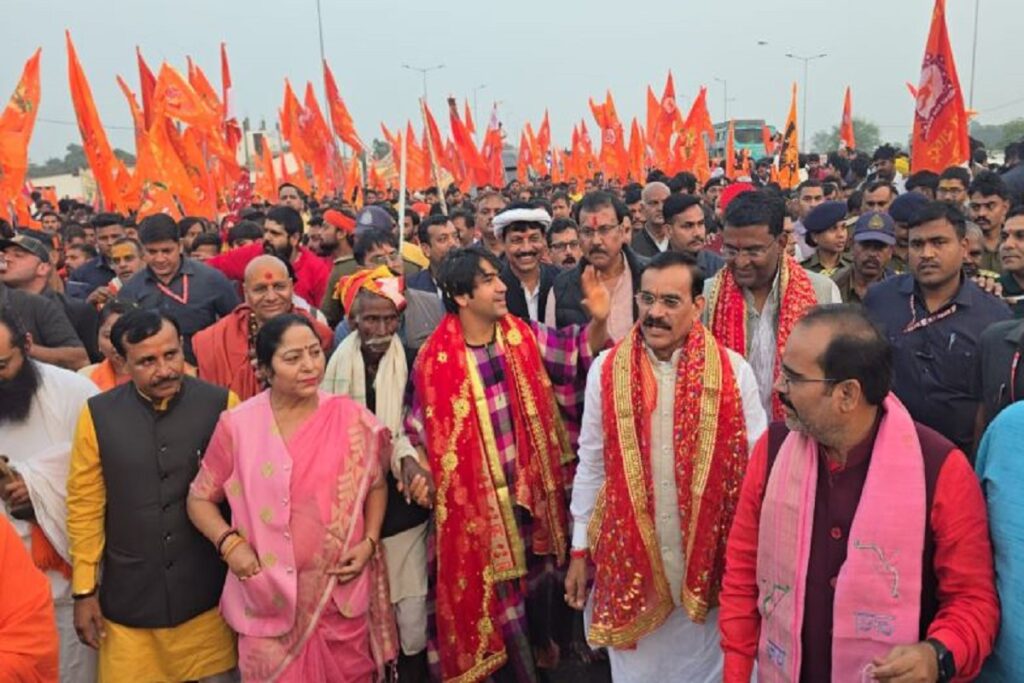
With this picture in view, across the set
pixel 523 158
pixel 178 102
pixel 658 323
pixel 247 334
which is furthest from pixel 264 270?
pixel 523 158

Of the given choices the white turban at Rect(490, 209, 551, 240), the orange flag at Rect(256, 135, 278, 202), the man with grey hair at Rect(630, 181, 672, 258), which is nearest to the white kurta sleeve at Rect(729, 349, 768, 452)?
the white turban at Rect(490, 209, 551, 240)

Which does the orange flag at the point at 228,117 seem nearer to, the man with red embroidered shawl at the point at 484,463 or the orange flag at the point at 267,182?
the orange flag at the point at 267,182

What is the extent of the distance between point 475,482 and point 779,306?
1338 mm

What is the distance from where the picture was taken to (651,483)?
104 inches

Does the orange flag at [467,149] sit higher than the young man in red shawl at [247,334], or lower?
higher

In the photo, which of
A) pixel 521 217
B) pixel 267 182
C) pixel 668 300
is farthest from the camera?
pixel 267 182

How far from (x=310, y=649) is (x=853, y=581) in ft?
5.93

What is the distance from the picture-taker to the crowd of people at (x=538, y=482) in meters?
1.86

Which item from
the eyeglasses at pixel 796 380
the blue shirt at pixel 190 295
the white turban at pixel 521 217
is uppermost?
the white turban at pixel 521 217

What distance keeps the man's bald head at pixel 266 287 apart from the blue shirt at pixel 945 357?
2.53m

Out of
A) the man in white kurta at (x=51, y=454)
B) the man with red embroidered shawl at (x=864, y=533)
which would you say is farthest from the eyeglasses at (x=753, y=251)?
the man in white kurta at (x=51, y=454)

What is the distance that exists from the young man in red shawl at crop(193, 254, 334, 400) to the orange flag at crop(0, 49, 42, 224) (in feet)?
20.0

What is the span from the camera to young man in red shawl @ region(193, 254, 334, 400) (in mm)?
3611

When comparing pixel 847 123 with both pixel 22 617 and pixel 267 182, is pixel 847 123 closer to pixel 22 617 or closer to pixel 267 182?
pixel 267 182
